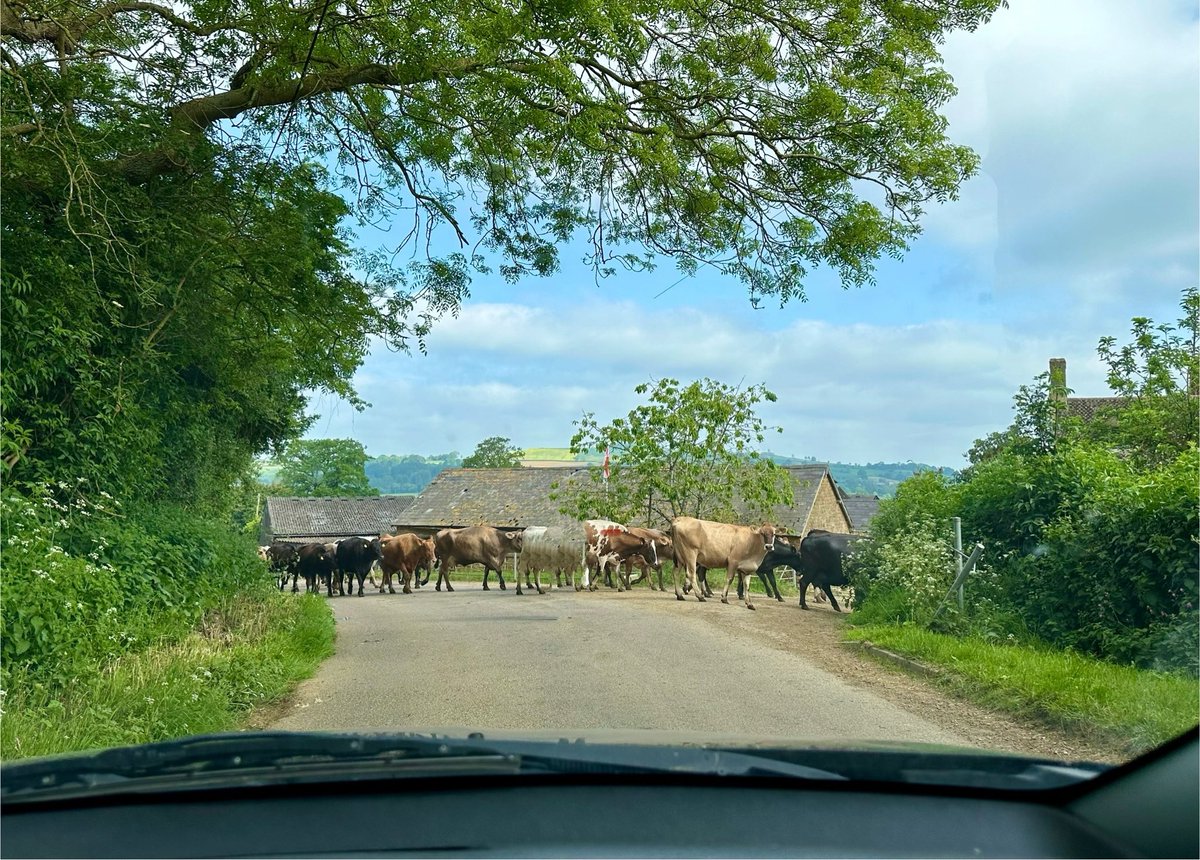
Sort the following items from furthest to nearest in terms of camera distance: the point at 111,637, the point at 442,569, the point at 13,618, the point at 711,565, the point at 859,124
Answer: the point at 442,569 → the point at 711,565 → the point at 859,124 → the point at 111,637 → the point at 13,618

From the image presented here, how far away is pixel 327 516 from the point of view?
8406cm

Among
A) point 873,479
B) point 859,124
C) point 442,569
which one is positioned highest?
point 859,124

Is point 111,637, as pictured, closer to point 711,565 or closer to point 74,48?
point 74,48

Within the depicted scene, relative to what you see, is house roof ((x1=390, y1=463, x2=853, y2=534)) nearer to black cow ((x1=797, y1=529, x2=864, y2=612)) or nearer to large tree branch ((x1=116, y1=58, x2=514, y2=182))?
black cow ((x1=797, y1=529, x2=864, y2=612))

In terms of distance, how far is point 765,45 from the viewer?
11.8 m

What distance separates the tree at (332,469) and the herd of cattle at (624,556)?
6820cm

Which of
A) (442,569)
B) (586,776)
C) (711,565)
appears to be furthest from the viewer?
(442,569)

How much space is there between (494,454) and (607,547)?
9330 cm

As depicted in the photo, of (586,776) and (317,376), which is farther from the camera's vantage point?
(317,376)

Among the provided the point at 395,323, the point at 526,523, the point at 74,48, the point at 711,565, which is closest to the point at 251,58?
the point at 74,48

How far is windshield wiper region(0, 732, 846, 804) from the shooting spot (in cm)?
249

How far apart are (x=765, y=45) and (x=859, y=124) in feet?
4.74

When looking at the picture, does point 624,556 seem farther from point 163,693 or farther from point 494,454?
point 494,454

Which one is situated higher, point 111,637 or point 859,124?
point 859,124
